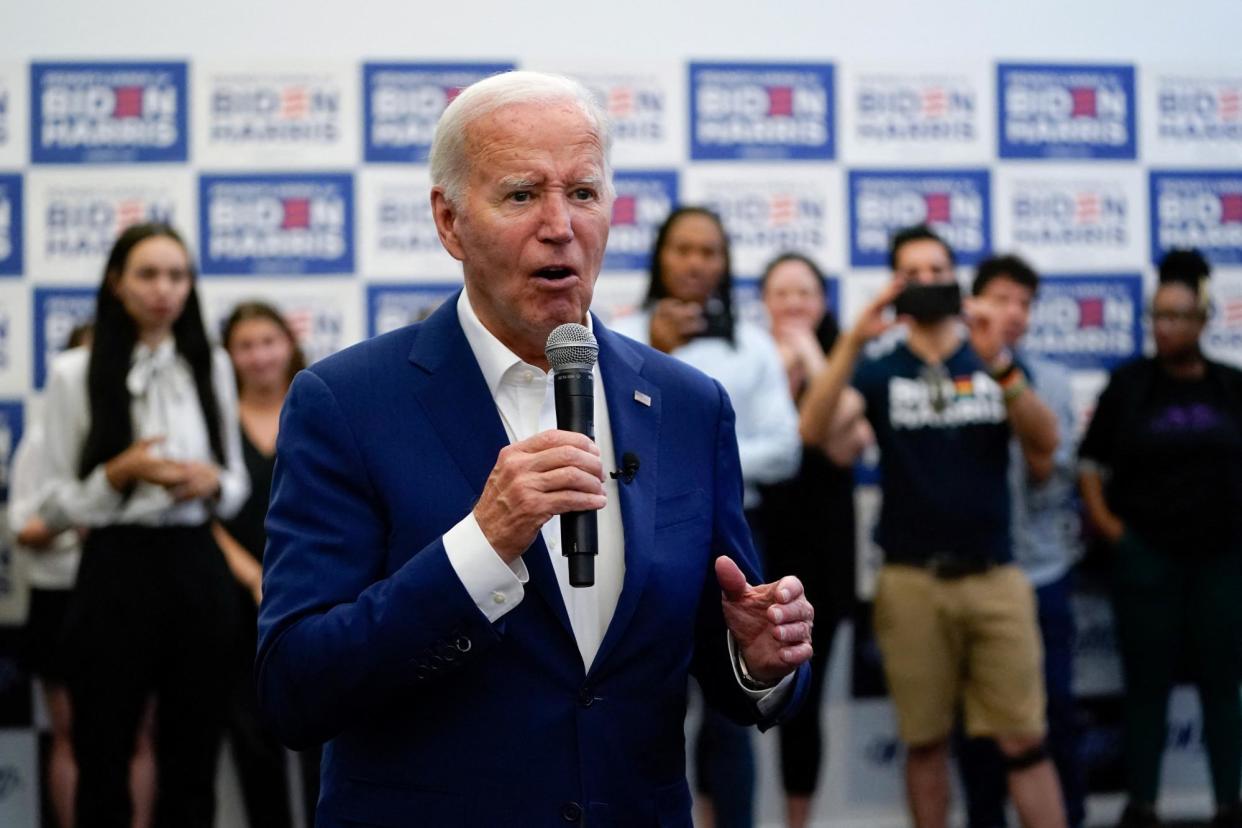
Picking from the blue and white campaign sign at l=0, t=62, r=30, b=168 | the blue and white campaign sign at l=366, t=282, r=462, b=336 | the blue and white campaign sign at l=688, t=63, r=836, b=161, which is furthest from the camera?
the blue and white campaign sign at l=688, t=63, r=836, b=161

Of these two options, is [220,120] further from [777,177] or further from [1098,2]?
[1098,2]

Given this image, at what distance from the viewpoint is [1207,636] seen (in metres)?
5.19

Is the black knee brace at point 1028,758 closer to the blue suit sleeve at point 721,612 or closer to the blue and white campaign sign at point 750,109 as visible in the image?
the blue and white campaign sign at point 750,109

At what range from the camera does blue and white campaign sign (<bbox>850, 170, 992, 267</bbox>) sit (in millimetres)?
5609

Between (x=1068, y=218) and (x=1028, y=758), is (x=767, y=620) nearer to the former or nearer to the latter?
(x=1028, y=758)

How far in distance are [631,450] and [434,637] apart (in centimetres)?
39

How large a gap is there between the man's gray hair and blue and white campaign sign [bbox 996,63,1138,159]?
164 inches

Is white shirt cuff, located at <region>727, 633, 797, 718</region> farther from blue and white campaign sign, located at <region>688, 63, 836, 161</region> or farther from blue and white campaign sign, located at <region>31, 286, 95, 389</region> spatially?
blue and white campaign sign, located at <region>31, 286, 95, 389</region>

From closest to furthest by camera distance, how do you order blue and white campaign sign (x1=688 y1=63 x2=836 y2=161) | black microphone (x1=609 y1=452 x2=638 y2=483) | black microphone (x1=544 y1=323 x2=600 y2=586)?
black microphone (x1=544 y1=323 x2=600 y2=586)
black microphone (x1=609 y1=452 x2=638 y2=483)
blue and white campaign sign (x1=688 y1=63 x2=836 y2=161)

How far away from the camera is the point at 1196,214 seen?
578 centimetres

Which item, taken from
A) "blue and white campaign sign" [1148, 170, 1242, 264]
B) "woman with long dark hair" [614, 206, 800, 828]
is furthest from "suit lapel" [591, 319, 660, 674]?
"blue and white campaign sign" [1148, 170, 1242, 264]

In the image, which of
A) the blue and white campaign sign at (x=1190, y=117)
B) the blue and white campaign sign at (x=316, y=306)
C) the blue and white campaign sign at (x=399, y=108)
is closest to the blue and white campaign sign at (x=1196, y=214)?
the blue and white campaign sign at (x=1190, y=117)

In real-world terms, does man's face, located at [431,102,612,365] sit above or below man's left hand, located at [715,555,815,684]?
above

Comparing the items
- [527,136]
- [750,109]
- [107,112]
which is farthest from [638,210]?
[527,136]
